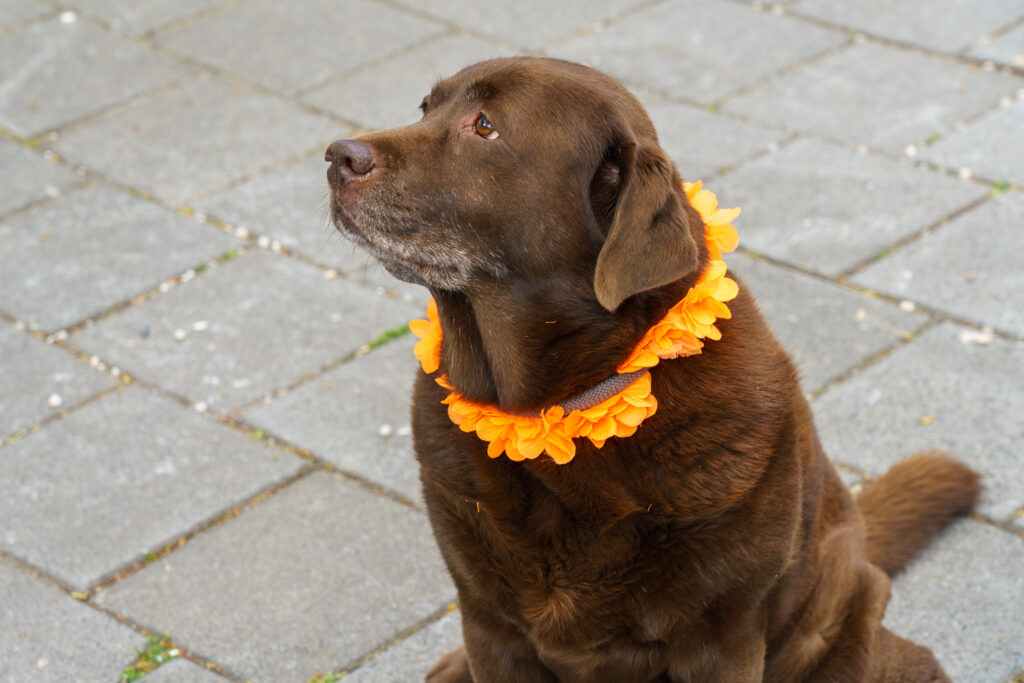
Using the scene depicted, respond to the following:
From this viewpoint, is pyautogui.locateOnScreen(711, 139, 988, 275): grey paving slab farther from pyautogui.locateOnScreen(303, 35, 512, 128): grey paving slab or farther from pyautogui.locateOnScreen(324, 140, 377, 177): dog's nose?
pyautogui.locateOnScreen(324, 140, 377, 177): dog's nose

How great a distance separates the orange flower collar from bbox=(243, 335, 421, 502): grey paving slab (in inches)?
58.5

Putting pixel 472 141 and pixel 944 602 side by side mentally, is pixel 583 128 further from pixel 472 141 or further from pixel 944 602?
pixel 944 602

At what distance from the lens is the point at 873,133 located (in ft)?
19.9

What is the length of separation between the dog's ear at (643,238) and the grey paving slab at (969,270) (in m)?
2.64

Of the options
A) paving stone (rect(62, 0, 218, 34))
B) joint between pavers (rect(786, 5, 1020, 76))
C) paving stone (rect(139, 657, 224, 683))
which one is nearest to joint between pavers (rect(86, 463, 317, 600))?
paving stone (rect(139, 657, 224, 683))

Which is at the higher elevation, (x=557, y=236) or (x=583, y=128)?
(x=583, y=128)

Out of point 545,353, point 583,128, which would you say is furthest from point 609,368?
point 583,128

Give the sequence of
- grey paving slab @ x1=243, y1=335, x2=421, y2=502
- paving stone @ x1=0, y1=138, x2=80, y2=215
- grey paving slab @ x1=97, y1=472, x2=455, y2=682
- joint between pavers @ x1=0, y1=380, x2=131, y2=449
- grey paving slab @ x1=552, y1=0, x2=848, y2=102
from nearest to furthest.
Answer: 1. grey paving slab @ x1=97, y1=472, x2=455, y2=682
2. grey paving slab @ x1=243, y1=335, x2=421, y2=502
3. joint between pavers @ x1=0, y1=380, x2=131, y2=449
4. paving stone @ x1=0, y1=138, x2=80, y2=215
5. grey paving slab @ x1=552, y1=0, x2=848, y2=102

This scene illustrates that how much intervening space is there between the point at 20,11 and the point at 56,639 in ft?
16.8

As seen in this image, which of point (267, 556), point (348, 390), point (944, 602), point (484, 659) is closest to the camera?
point (484, 659)

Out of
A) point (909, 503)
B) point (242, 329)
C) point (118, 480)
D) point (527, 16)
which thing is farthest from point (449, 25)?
point (909, 503)

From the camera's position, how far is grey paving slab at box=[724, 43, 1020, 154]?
241 inches

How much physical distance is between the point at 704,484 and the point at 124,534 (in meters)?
2.18

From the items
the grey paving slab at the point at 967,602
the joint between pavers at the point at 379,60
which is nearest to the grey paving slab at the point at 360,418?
the grey paving slab at the point at 967,602
